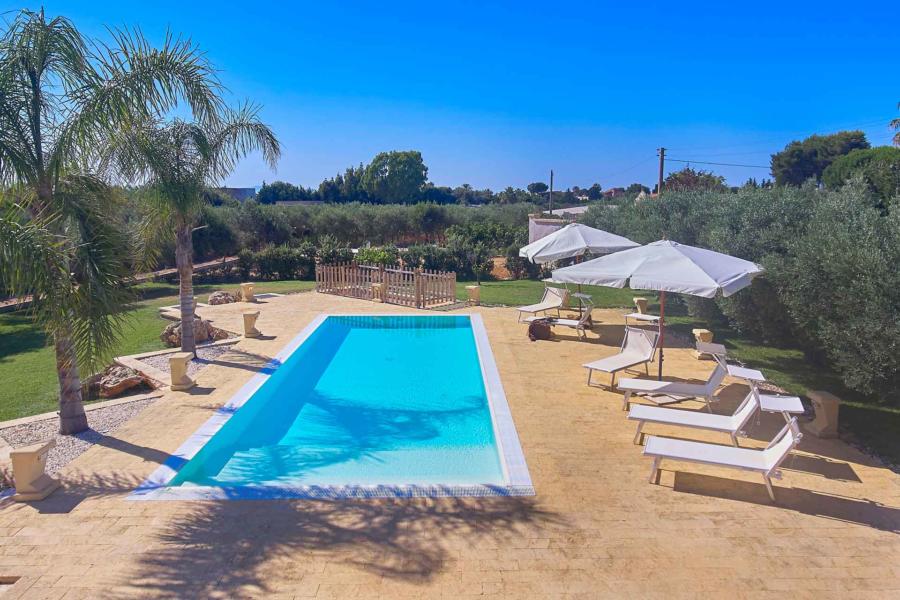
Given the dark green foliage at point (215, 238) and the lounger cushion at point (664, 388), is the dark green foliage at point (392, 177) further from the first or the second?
the lounger cushion at point (664, 388)

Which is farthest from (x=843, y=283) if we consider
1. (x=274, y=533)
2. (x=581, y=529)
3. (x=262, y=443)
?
(x=262, y=443)

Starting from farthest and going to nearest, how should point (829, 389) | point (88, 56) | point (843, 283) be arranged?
point (829, 389) → point (843, 283) → point (88, 56)

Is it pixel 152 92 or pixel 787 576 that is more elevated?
pixel 152 92

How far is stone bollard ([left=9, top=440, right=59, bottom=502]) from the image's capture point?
564 centimetres

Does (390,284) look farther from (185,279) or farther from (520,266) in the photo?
(520,266)

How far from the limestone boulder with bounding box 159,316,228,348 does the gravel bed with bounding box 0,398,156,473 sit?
3.86m

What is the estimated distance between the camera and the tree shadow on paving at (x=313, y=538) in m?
4.49

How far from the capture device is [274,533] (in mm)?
5082

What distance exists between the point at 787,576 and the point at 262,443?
638 centimetres

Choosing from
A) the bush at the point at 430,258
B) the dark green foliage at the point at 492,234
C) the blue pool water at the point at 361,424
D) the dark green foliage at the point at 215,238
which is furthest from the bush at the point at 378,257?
the dark green foliage at the point at 215,238

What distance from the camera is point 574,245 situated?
13.1 m

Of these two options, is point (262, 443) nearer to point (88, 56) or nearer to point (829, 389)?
point (88, 56)

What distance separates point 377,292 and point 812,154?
57016 mm

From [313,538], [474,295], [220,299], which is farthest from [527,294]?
[313,538]
